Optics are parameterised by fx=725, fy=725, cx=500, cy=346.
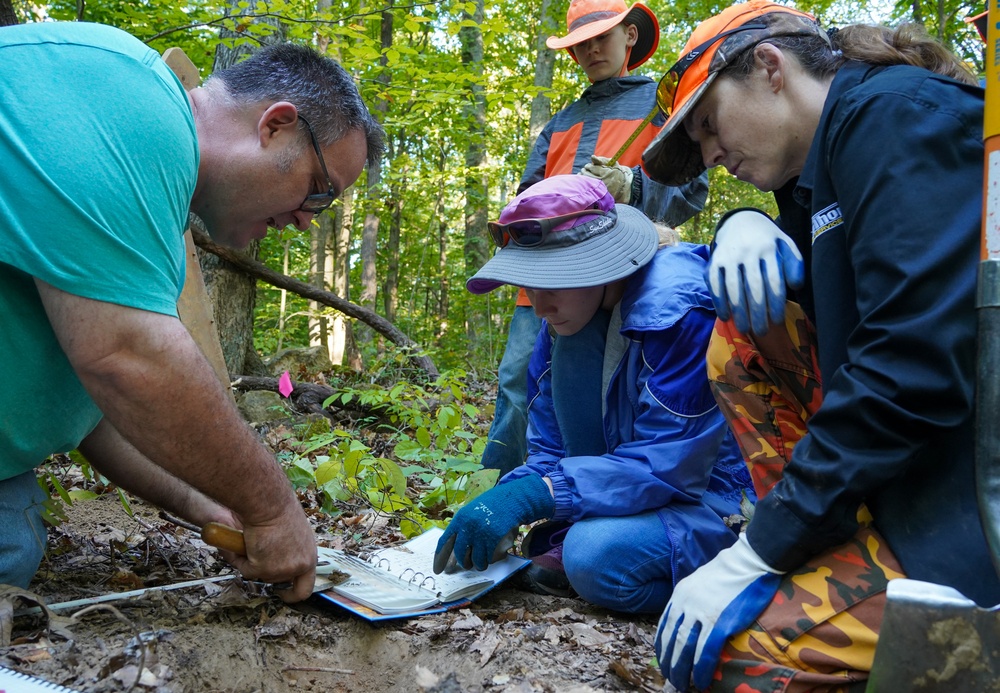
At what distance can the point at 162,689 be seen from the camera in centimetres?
163

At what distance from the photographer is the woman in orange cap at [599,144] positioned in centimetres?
361

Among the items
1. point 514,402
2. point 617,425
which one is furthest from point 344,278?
point 617,425

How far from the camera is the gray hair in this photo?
2.06 meters

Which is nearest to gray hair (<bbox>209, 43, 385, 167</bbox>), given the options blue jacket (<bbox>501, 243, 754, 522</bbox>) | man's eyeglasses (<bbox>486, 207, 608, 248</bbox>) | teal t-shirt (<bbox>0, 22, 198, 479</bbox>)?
teal t-shirt (<bbox>0, 22, 198, 479</bbox>)

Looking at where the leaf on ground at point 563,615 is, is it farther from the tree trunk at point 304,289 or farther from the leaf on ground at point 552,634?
the tree trunk at point 304,289

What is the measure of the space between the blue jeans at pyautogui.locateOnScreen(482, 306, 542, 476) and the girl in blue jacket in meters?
0.98

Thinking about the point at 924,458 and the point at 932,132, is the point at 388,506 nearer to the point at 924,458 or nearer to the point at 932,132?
the point at 924,458

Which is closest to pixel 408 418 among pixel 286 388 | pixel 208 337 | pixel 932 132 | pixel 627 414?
pixel 286 388

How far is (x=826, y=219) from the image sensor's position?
162 centimetres

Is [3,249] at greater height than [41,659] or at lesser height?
greater

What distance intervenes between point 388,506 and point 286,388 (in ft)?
3.19

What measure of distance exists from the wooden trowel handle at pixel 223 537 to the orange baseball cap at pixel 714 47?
157cm

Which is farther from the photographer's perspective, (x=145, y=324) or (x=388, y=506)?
(x=388, y=506)

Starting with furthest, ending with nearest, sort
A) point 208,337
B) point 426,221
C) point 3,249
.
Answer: point 426,221 → point 208,337 → point 3,249
